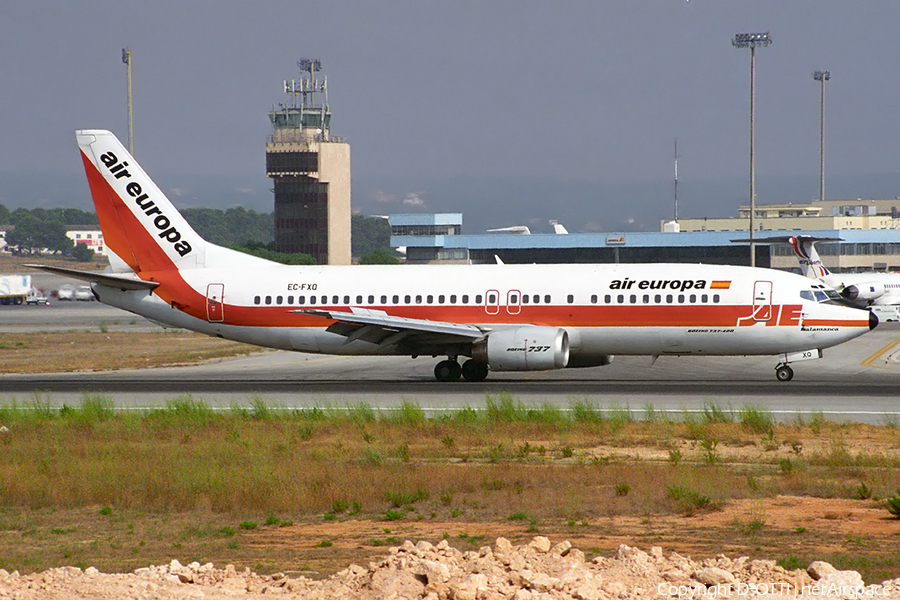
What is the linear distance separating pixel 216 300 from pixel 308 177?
146 m

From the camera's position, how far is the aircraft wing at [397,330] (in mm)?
32625

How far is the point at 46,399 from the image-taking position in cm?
3009

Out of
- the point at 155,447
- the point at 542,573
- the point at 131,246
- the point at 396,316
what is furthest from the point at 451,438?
the point at 131,246

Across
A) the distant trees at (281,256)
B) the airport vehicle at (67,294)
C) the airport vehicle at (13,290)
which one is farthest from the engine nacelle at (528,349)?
the distant trees at (281,256)

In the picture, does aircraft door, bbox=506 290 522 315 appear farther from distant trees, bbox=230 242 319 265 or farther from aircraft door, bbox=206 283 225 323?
distant trees, bbox=230 242 319 265

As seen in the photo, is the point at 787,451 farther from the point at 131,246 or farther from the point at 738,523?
the point at 131,246

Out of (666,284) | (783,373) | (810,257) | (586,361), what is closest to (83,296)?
(810,257)

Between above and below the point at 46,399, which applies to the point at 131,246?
above

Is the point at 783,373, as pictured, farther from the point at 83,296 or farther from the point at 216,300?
the point at 83,296

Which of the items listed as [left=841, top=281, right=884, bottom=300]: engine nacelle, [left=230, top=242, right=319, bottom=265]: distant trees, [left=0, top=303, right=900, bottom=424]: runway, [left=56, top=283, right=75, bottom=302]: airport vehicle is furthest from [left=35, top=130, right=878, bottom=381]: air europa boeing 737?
[left=230, top=242, right=319, bottom=265]: distant trees

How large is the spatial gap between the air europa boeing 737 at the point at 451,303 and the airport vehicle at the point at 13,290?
9699 centimetres

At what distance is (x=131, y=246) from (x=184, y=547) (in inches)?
977

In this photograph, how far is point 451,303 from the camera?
112 feet

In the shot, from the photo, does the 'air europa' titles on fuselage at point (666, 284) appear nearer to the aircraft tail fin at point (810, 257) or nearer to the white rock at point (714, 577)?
the white rock at point (714, 577)
